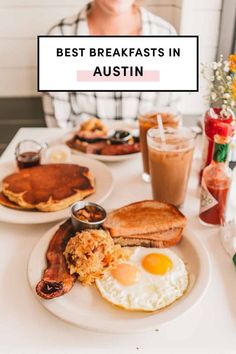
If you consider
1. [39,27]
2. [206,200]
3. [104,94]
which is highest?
[39,27]

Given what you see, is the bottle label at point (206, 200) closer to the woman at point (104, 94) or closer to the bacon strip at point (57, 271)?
the bacon strip at point (57, 271)

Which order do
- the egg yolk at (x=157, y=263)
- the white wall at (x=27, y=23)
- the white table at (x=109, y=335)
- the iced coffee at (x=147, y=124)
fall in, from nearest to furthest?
the white table at (x=109, y=335), the egg yolk at (x=157, y=263), the iced coffee at (x=147, y=124), the white wall at (x=27, y=23)

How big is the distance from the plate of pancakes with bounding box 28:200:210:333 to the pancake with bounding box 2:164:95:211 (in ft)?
0.40

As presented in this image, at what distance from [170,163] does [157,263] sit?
0.32 m

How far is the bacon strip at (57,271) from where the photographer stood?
744mm

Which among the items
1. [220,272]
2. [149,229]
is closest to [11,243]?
[149,229]

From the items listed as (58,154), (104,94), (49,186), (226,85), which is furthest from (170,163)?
(104,94)

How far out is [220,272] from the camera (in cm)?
85

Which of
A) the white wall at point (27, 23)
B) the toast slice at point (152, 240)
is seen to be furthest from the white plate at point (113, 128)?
the white wall at point (27, 23)

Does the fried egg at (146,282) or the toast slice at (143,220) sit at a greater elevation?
the toast slice at (143,220)

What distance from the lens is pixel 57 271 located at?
2.62 feet

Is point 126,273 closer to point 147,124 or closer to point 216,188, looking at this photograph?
point 216,188

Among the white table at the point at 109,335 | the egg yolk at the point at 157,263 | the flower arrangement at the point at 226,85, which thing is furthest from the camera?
the flower arrangement at the point at 226,85

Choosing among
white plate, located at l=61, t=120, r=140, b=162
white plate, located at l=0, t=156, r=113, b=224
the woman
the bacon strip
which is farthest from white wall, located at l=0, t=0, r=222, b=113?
the bacon strip
